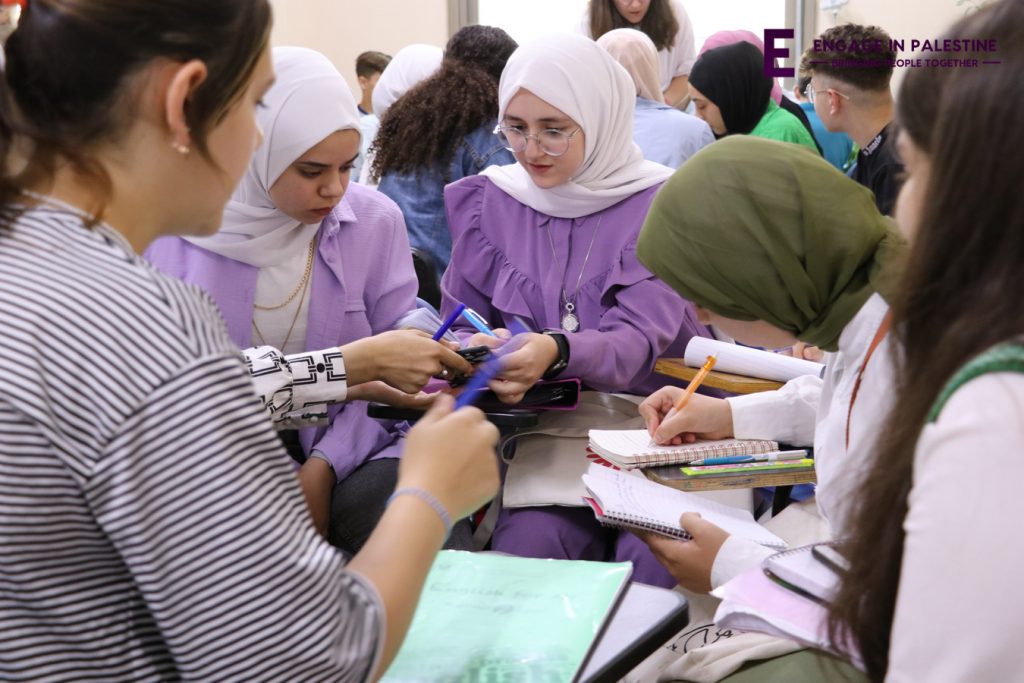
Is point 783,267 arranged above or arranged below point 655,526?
above

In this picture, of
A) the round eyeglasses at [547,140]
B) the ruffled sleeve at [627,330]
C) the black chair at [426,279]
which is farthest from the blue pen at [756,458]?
the black chair at [426,279]

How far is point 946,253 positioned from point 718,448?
974mm

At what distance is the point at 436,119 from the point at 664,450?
2.03 meters

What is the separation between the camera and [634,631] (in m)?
1.16

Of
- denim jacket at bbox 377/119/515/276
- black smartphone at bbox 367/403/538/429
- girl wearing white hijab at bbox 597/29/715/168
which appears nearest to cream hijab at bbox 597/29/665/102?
girl wearing white hijab at bbox 597/29/715/168

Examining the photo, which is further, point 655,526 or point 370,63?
point 370,63

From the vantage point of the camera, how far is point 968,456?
2.54 feet

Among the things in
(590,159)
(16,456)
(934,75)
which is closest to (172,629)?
A: (16,456)

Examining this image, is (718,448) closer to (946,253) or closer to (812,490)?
(812,490)

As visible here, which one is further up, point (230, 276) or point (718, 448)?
point (230, 276)

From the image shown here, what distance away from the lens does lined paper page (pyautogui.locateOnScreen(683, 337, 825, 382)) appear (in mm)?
2082

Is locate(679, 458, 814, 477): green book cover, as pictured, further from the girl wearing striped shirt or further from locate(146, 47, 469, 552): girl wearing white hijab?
the girl wearing striped shirt

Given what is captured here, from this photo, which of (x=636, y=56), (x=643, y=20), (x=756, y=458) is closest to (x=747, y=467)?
(x=756, y=458)

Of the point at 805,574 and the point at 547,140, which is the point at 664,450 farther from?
the point at 547,140
